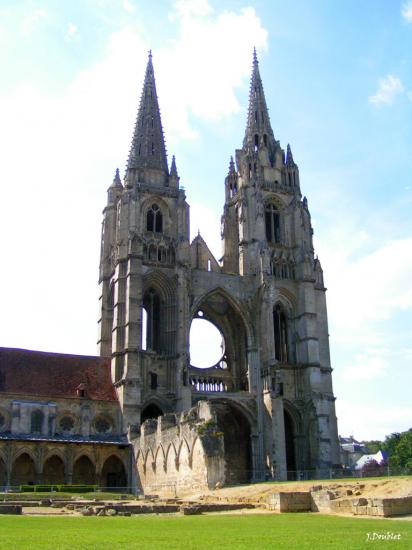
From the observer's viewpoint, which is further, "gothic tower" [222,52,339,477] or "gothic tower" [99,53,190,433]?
"gothic tower" [222,52,339,477]

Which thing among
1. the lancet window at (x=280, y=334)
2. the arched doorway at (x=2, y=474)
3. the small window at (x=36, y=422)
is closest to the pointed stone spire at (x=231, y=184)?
the lancet window at (x=280, y=334)

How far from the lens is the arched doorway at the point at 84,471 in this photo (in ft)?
151

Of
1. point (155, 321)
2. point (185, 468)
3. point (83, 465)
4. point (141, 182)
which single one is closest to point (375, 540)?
point (185, 468)

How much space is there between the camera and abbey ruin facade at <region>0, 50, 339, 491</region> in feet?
152

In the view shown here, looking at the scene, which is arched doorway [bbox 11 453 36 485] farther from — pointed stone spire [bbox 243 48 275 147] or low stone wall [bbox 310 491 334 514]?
pointed stone spire [bbox 243 48 275 147]

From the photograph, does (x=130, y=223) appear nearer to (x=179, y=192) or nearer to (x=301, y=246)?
(x=179, y=192)

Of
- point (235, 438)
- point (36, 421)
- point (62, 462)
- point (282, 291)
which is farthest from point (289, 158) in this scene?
point (62, 462)

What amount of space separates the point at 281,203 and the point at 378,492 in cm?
4166

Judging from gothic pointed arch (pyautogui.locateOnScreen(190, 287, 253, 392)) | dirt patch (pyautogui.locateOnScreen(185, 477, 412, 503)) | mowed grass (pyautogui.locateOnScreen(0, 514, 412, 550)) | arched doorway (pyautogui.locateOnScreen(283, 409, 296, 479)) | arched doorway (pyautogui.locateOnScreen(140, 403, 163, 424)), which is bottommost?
mowed grass (pyautogui.locateOnScreen(0, 514, 412, 550))

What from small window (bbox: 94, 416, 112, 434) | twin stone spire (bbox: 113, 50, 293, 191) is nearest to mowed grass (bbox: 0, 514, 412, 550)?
small window (bbox: 94, 416, 112, 434)

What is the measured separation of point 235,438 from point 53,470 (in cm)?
1558

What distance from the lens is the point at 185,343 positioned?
166ft

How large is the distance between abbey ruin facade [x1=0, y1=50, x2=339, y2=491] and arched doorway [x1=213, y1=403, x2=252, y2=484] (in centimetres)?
12

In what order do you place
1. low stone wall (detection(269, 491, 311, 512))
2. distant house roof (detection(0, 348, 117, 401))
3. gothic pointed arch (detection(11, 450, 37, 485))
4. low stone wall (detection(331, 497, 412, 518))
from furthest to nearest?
distant house roof (detection(0, 348, 117, 401)) < gothic pointed arch (detection(11, 450, 37, 485)) < low stone wall (detection(269, 491, 311, 512)) < low stone wall (detection(331, 497, 412, 518))
